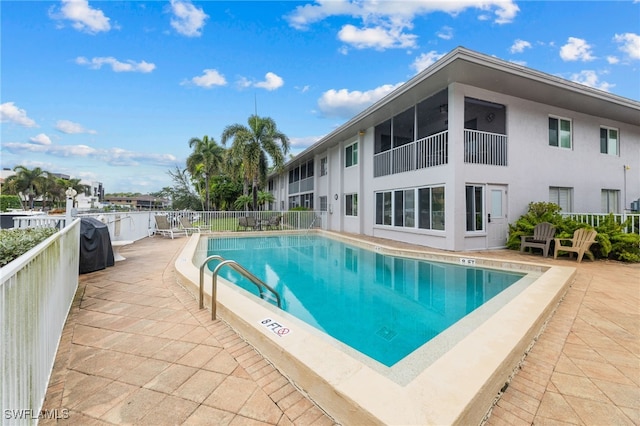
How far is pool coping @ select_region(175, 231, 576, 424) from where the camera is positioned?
167cm

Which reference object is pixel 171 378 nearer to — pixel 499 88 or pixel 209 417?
pixel 209 417

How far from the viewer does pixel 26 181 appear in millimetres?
41906

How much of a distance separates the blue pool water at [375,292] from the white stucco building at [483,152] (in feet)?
9.01

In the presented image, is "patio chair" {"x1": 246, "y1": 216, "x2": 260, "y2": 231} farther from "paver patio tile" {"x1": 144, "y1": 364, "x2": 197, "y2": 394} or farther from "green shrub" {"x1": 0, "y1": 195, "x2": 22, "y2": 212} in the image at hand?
"green shrub" {"x1": 0, "y1": 195, "x2": 22, "y2": 212}

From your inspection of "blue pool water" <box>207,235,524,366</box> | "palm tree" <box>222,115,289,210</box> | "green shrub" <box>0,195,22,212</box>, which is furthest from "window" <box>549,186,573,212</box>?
"green shrub" <box>0,195,22,212</box>

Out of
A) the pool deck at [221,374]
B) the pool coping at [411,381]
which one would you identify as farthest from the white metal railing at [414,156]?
the pool coping at [411,381]

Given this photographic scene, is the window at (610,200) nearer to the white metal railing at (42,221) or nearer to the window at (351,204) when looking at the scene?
the window at (351,204)

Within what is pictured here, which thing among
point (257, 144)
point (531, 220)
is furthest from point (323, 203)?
point (531, 220)

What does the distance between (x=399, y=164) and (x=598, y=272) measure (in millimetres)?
6777

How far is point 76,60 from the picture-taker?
1229 cm

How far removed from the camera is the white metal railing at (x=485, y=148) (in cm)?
909

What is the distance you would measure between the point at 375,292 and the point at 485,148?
6.86 meters

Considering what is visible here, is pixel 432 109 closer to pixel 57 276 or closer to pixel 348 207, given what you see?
pixel 348 207

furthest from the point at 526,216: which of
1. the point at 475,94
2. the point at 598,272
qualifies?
the point at 475,94
